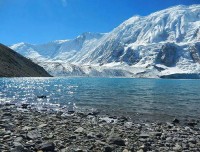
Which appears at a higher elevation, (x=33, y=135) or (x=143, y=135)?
(x=33, y=135)

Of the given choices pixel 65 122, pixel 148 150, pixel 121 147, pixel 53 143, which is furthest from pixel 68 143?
pixel 65 122

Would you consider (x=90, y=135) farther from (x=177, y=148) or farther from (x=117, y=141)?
(x=177, y=148)

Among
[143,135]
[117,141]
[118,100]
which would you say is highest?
[117,141]

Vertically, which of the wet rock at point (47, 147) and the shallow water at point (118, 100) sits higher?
the wet rock at point (47, 147)

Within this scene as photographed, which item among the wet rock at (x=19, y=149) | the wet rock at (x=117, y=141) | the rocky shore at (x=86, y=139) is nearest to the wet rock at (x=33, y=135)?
the rocky shore at (x=86, y=139)

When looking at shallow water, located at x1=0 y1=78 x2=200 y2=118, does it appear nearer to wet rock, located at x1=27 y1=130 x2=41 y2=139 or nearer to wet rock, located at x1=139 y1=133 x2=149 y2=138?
wet rock, located at x1=139 y1=133 x2=149 y2=138

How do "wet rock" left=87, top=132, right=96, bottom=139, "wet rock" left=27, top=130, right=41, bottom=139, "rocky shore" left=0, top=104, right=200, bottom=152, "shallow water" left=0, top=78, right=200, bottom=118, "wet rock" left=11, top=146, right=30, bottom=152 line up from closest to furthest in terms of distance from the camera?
"wet rock" left=11, top=146, right=30, bottom=152
"rocky shore" left=0, top=104, right=200, bottom=152
"wet rock" left=27, top=130, right=41, bottom=139
"wet rock" left=87, top=132, right=96, bottom=139
"shallow water" left=0, top=78, right=200, bottom=118

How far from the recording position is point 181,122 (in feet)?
113

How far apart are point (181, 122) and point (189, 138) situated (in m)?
10.2

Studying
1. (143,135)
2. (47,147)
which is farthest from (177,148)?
(47,147)

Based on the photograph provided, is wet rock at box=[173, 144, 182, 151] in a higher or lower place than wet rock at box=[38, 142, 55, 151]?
lower

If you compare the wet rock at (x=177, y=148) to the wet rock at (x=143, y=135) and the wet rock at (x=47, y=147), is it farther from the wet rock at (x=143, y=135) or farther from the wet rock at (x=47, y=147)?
the wet rock at (x=47, y=147)

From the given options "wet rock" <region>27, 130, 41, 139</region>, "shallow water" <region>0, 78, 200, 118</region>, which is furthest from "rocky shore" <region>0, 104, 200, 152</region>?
"shallow water" <region>0, 78, 200, 118</region>

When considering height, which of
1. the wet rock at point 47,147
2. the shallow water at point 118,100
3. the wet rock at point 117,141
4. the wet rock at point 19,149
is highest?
the wet rock at point 19,149
